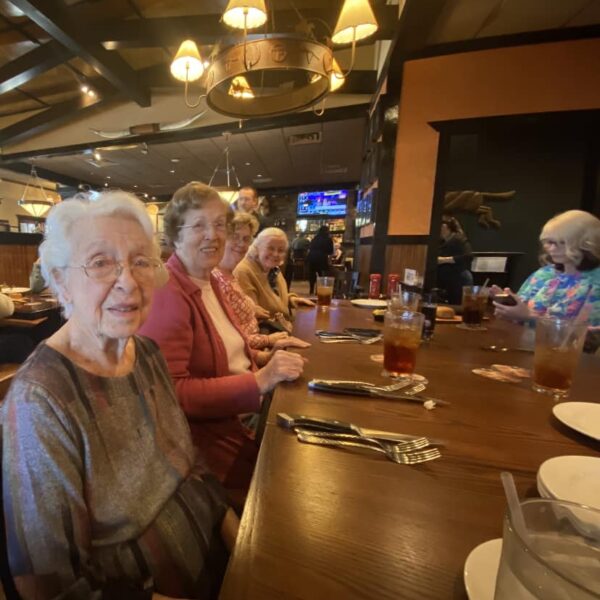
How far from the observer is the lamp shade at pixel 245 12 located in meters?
1.73

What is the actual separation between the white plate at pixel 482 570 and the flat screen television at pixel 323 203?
11.4 metres

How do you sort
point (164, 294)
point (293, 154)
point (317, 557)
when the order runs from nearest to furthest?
point (317, 557) → point (164, 294) → point (293, 154)

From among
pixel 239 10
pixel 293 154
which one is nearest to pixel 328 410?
pixel 239 10

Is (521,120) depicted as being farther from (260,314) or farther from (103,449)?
(103,449)

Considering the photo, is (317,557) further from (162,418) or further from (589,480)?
(162,418)

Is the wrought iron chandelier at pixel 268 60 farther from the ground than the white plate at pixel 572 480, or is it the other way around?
the wrought iron chandelier at pixel 268 60

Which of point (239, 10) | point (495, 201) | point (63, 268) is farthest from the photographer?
point (495, 201)

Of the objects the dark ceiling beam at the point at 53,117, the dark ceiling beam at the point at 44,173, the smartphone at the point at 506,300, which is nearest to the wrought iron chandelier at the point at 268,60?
the smartphone at the point at 506,300

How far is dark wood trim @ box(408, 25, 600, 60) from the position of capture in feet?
10.9

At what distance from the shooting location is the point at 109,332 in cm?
79

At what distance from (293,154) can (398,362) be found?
24.1ft

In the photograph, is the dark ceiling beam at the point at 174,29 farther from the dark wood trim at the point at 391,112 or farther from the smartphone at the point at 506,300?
the smartphone at the point at 506,300

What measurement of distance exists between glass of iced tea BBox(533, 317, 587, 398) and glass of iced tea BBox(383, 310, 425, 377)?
11.9 inches

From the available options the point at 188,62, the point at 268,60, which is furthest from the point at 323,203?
the point at 268,60
